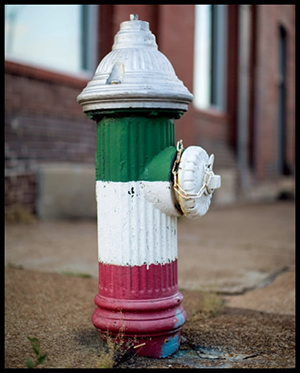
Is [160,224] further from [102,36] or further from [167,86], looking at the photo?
[102,36]

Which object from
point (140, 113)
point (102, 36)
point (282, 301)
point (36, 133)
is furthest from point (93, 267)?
point (102, 36)

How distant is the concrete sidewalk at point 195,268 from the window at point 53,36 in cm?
256

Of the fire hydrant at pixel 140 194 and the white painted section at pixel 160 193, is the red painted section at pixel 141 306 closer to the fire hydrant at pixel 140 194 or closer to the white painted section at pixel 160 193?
the fire hydrant at pixel 140 194

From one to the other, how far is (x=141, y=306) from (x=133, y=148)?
0.78 meters

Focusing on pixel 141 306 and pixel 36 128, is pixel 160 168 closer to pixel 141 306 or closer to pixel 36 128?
pixel 141 306

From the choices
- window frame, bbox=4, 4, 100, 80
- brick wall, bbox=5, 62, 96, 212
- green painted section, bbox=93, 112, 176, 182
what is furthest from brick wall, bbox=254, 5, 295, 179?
green painted section, bbox=93, 112, 176, 182

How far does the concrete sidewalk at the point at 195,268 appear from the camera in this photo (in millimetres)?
3557

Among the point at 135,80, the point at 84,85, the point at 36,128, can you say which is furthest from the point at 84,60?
the point at 135,80

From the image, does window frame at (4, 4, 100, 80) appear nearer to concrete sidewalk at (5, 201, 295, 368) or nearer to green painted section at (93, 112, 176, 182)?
concrete sidewalk at (5, 201, 295, 368)

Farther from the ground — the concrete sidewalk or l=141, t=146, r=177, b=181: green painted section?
l=141, t=146, r=177, b=181: green painted section

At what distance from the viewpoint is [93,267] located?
4.94m

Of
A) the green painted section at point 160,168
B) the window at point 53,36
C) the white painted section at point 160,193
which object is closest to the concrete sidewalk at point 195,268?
the white painted section at point 160,193

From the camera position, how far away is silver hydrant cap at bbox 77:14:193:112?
107 inches

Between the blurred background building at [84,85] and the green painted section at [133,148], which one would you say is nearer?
the green painted section at [133,148]
